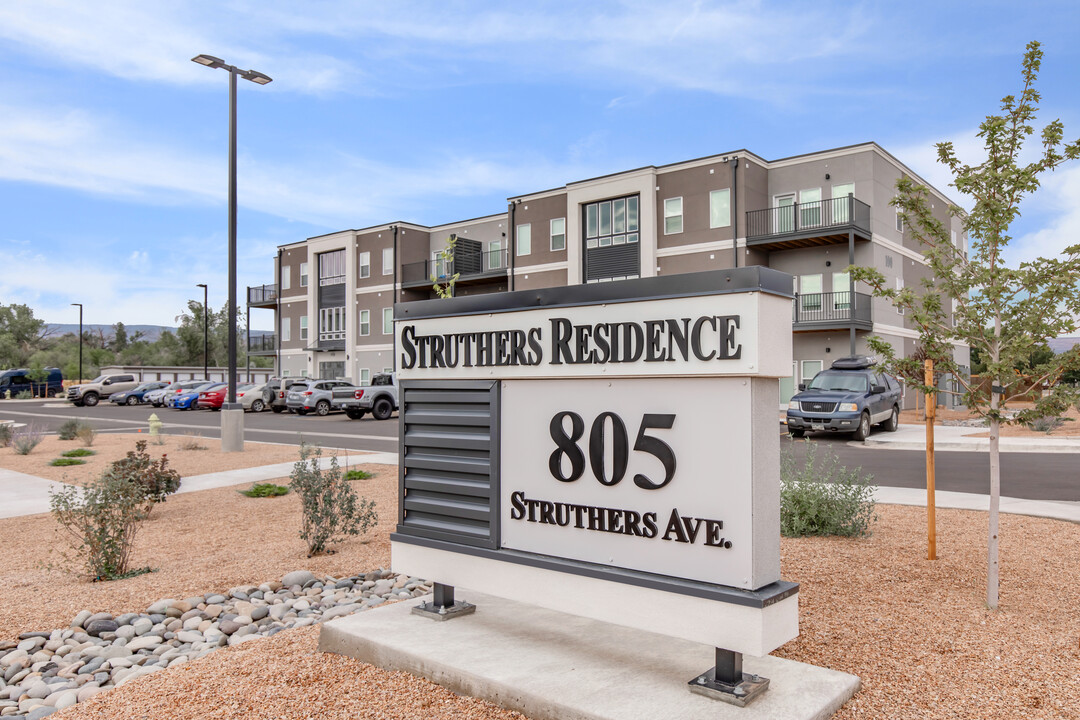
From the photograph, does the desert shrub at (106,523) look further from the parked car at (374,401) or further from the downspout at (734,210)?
the downspout at (734,210)

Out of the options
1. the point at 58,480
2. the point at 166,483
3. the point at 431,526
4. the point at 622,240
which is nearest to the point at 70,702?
the point at 431,526

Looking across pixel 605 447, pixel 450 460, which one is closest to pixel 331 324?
pixel 450 460

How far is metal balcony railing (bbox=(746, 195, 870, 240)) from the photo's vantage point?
28.6 meters

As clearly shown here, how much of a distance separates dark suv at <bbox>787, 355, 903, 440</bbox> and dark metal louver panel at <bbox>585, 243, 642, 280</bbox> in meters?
13.4

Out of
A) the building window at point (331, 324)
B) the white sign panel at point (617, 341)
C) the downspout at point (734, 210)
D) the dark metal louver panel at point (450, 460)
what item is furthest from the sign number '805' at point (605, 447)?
the building window at point (331, 324)

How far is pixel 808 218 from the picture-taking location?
29906mm

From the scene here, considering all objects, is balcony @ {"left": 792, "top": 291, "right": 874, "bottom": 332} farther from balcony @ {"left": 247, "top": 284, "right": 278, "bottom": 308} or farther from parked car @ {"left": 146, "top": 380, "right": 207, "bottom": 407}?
balcony @ {"left": 247, "top": 284, "right": 278, "bottom": 308}

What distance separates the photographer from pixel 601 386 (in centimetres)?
374

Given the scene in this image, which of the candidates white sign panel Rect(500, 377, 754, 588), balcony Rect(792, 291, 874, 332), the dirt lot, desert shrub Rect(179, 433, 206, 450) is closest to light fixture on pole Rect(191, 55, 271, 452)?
desert shrub Rect(179, 433, 206, 450)

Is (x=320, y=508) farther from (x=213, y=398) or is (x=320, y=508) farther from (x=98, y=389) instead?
(x=98, y=389)

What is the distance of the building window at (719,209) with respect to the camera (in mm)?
30703

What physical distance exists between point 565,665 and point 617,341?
5.20 feet

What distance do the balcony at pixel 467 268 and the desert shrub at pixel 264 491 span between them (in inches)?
1135

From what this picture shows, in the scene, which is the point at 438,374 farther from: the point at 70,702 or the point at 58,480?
the point at 58,480
